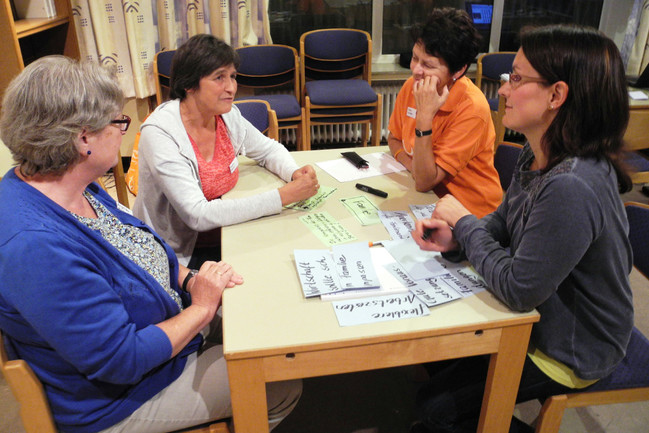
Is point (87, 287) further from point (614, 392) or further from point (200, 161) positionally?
point (614, 392)

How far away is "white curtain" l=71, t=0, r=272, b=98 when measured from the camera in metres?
3.49

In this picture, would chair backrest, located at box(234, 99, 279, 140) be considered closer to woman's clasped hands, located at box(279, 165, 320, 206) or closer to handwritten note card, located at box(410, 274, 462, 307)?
woman's clasped hands, located at box(279, 165, 320, 206)

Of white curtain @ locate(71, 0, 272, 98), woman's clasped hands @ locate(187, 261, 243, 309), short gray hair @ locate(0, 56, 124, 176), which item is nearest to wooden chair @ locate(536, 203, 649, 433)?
woman's clasped hands @ locate(187, 261, 243, 309)

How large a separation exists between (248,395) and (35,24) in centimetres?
250

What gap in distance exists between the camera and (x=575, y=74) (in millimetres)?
1102

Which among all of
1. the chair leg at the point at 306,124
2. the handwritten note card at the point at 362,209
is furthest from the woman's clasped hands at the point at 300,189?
the chair leg at the point at 306,124

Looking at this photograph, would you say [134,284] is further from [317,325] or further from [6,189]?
[317,325]

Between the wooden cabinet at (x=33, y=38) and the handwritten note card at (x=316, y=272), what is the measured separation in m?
1.86

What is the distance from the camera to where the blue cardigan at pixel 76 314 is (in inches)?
37.8

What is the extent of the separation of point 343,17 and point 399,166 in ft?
8.79

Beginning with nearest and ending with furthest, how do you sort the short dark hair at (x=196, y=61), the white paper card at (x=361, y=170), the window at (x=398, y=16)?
the short dark hair at (x=196, y=61)
the white paper card at (x=361, y=170)
the window at (x=398, y=16)

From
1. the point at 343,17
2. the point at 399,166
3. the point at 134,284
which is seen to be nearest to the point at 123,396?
the point at 134,284

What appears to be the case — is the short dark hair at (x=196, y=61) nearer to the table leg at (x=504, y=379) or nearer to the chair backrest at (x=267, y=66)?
the table leg at (x=504, y=379)

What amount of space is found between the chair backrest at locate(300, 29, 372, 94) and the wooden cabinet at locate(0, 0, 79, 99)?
5.20ft
